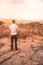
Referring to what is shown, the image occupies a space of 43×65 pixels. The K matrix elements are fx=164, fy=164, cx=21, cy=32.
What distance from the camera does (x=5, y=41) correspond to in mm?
4914

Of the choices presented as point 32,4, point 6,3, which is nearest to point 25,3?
point 32,4

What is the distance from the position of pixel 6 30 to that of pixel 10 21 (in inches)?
11.9

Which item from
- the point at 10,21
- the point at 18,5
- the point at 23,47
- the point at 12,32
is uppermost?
the point at 18,5

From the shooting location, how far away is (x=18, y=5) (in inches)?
193

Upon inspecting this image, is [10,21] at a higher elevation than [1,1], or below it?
below

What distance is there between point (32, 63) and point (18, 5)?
1799 mm

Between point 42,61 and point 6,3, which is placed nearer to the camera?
point 42,61

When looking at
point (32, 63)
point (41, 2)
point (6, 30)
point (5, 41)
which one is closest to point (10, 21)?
point (6, 30)

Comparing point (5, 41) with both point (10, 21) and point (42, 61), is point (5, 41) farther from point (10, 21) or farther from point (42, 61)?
point (42, 61)

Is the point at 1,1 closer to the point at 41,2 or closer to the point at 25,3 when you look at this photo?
the point at 25,3

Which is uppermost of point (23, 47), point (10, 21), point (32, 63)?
point (10, 21)

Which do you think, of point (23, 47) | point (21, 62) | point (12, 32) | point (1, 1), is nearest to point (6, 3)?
point (1, 1)

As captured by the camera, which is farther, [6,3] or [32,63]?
[6,3]

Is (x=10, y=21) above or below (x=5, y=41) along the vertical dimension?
above
